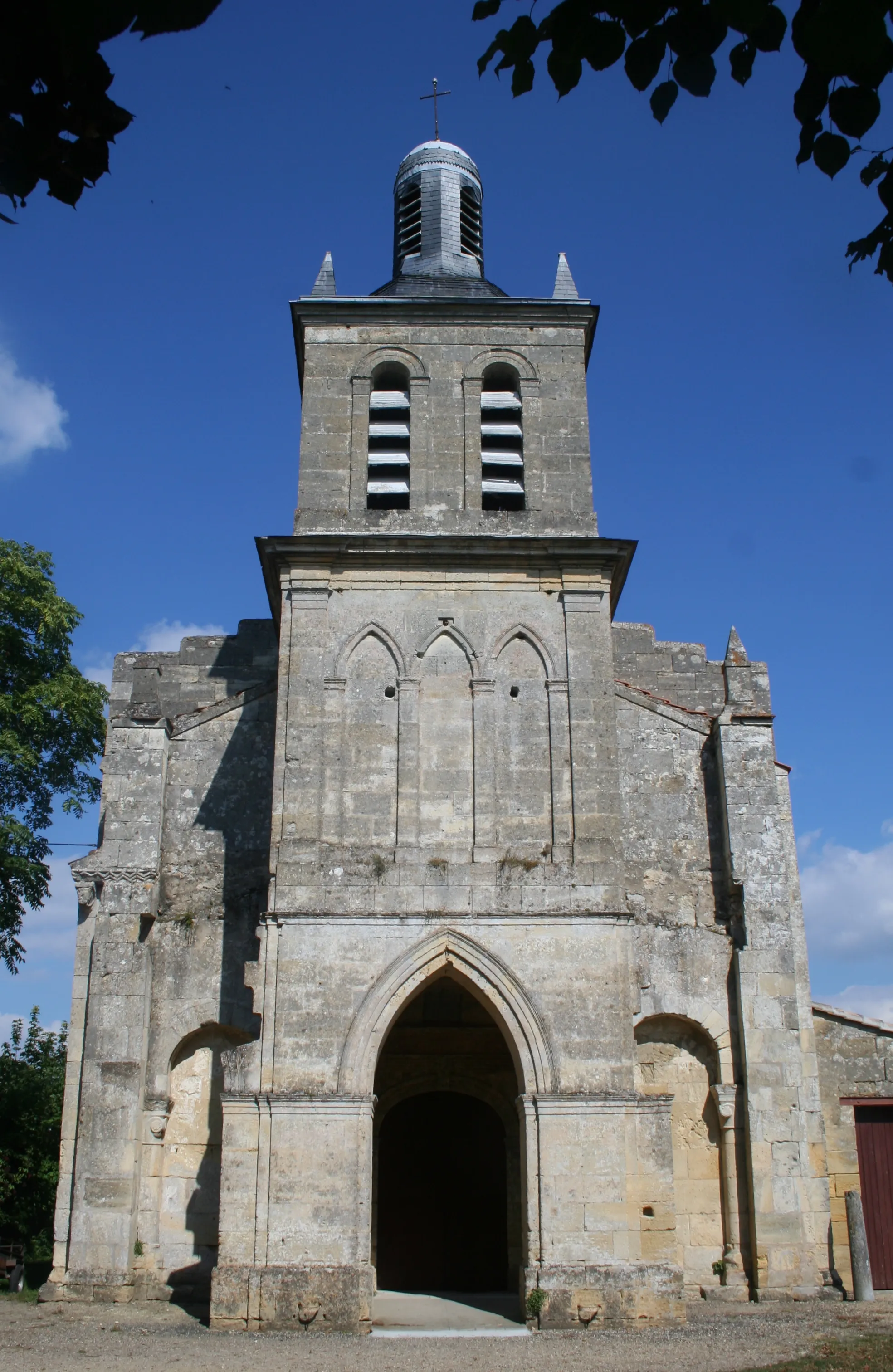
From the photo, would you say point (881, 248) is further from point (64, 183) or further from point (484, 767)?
point (484, 767)

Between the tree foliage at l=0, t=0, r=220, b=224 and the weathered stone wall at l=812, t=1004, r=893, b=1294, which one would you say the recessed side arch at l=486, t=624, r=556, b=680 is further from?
the tree foliage at l=0, t=0, r=220, b=224

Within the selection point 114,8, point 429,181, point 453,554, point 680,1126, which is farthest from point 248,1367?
point 429,181

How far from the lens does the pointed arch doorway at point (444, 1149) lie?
1435 centimetres

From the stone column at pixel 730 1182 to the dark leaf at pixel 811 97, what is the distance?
1136cm

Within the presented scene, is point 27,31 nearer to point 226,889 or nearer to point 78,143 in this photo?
point 78,143

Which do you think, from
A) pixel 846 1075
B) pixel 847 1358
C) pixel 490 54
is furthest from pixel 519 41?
pixel 846 1075

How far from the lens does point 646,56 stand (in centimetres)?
366

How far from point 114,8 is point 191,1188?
498 inches

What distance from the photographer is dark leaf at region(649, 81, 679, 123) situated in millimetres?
3822

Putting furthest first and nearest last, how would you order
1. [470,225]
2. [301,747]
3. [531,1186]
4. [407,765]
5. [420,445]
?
1. [470,225]
2. [420,445]
3. [407,765]
4. [301,747]
5. [531,1186]

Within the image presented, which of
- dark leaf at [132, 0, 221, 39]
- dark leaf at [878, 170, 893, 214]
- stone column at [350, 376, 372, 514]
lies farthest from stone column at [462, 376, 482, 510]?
dark leaf at [132, 0, 221, 39]

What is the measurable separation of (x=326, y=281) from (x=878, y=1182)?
13.1 m

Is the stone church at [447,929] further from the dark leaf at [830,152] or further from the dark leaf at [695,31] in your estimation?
the dark leaf at [695,31]

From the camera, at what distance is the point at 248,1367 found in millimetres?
9320
